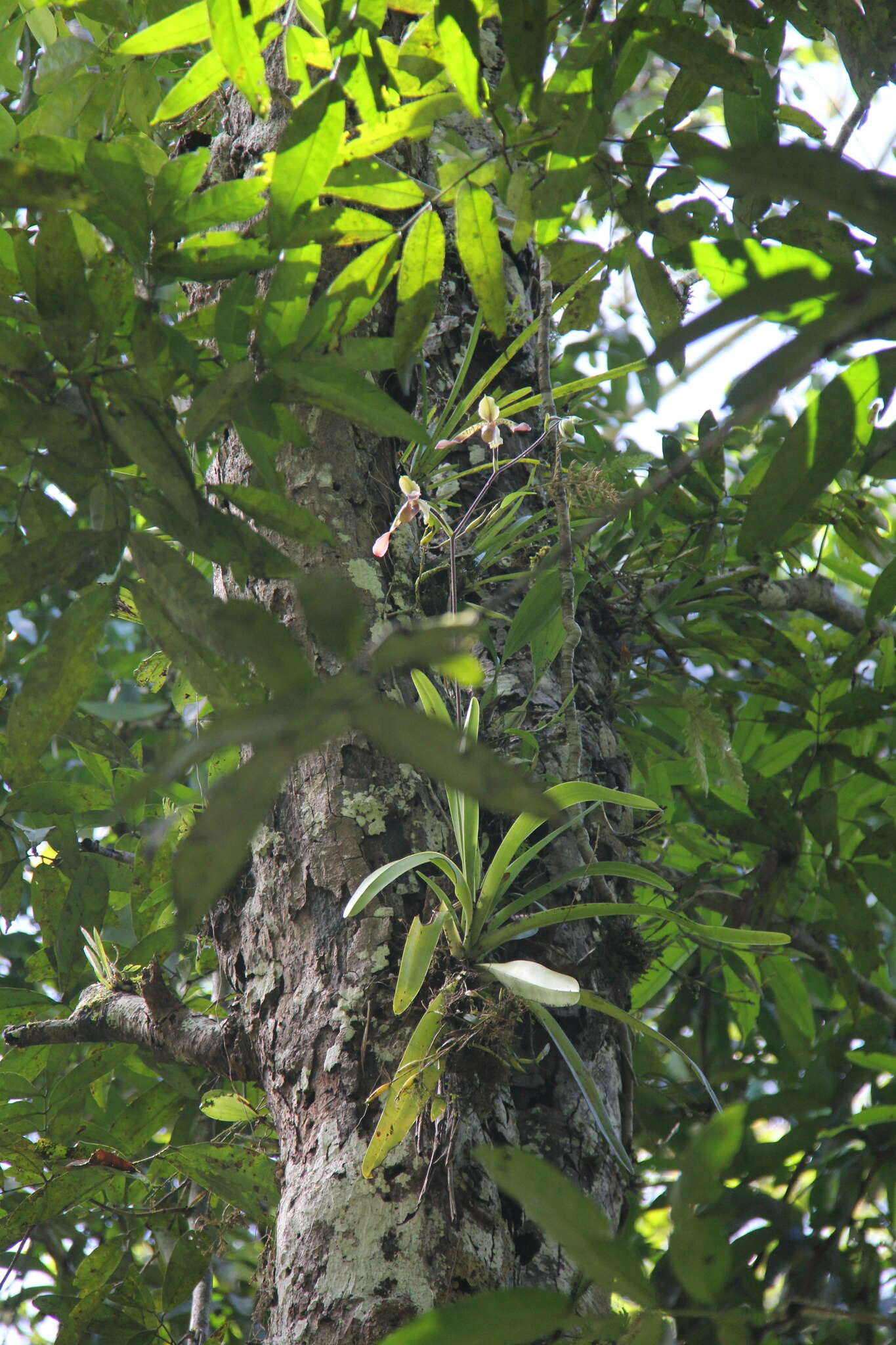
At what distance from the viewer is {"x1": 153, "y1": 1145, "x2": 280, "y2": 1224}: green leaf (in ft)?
3.83

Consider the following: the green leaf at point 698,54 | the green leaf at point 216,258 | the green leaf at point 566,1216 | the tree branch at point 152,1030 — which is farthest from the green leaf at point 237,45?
the tree branch at point 152,1030

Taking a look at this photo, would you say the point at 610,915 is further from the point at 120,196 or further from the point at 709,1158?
the point at 120,196

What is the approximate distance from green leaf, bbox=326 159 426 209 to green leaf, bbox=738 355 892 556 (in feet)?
1.24

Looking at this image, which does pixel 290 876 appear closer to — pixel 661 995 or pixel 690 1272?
pixel 690 1272

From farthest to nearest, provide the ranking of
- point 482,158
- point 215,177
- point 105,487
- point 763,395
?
point 215,177 → point 482,158 → point 105,487 → point 763,395

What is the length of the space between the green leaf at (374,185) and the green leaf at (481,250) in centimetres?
4

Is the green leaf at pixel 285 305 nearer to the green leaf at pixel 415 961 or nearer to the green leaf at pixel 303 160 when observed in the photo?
the green leaf at pixel 303 160

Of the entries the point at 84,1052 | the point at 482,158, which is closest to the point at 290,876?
the point at 482,158

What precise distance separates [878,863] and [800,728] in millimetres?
265

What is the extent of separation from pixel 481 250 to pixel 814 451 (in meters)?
0.34

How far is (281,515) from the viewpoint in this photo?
2.62 ft

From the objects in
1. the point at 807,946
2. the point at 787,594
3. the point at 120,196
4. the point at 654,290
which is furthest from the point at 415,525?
the point at 807,946

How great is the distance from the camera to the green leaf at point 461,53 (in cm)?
74

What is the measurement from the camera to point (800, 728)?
5.66 feet
